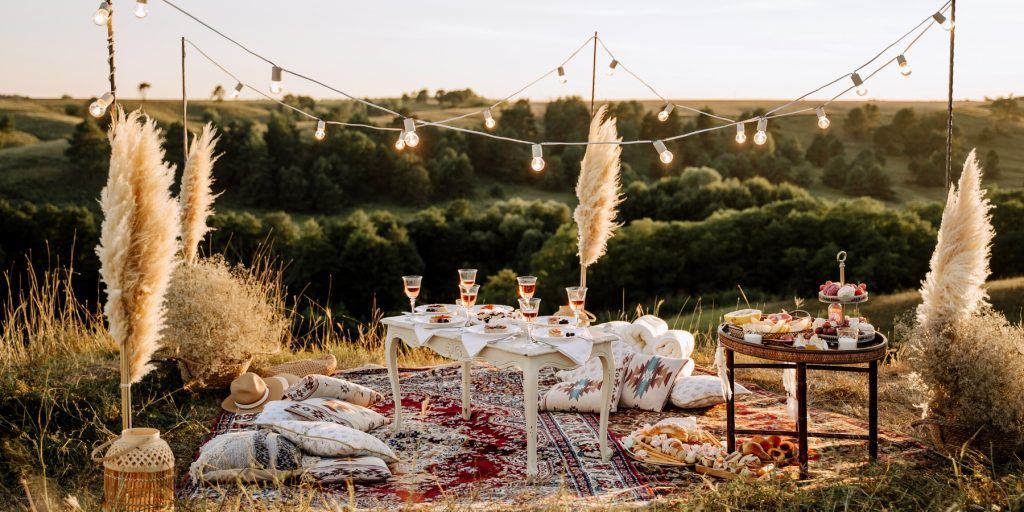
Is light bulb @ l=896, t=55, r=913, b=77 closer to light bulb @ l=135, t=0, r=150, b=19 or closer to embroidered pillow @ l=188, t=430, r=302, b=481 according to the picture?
embroidered pillow @ l=188, t=430, r=302, b=481

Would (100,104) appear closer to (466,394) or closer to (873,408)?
(466,394)

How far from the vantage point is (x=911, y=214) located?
22516 mm

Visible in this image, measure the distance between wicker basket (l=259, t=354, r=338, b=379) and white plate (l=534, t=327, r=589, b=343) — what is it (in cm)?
233

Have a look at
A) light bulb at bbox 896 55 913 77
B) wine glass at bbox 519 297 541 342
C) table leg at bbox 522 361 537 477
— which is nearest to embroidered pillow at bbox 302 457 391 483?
table leg at bbox 522 361 537 477

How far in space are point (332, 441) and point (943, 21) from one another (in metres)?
4.09

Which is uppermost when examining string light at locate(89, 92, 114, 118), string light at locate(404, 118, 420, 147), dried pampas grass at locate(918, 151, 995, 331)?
string light at locate(89, 92, 114, 118)

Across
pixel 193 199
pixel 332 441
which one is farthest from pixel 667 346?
pixel 193 199

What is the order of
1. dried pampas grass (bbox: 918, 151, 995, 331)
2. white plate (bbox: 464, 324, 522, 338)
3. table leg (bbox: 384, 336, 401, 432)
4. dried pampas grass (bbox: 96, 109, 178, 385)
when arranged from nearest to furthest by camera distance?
dried pampas grass (bbox: 96, 109, 178, 385), white plate (bbox: 464, 324, 522, 338), dried pampas grass (bbox: 918, 151, 995, 331), table leg (bbox: 384, 336, 401, 432)

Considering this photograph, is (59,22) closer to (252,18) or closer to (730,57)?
(252,18)

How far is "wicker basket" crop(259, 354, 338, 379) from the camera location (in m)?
6.21

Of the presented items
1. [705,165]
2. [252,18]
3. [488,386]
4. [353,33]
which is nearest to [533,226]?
[705,165]

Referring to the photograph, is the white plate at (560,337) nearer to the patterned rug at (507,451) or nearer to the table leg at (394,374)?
the patterned rug at (507,451)

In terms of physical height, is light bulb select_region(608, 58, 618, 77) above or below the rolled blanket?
above

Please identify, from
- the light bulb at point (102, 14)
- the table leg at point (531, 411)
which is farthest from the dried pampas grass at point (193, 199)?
the table leg at point (531, 411)
